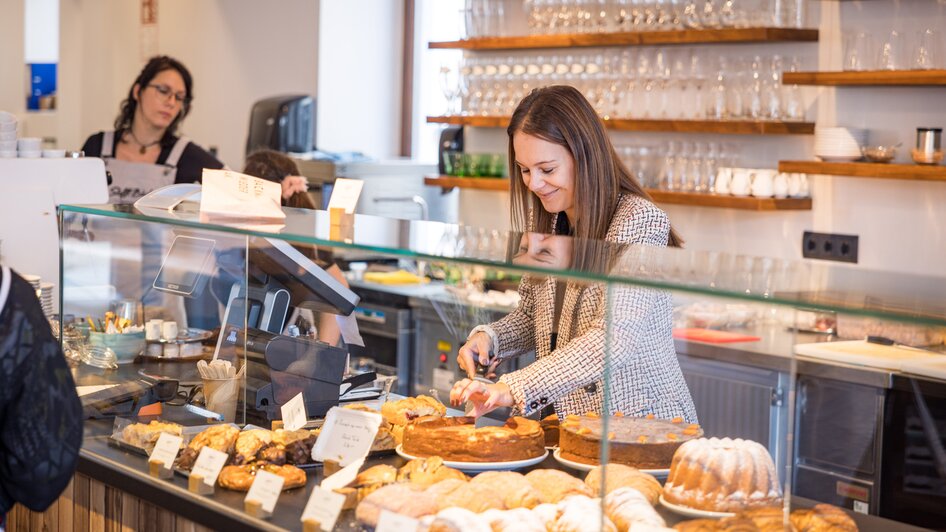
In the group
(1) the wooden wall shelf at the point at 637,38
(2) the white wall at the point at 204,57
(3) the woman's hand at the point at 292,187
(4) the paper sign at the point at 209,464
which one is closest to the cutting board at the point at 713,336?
(1) the wooden wall shelf at the point at 637,38

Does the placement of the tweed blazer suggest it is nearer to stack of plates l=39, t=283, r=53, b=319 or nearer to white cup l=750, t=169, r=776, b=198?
stack of plates l=39, t=283, r=53, b=319

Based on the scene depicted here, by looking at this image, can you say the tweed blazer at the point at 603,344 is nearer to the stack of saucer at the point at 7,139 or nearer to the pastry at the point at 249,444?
the pastry at the point at 249,444

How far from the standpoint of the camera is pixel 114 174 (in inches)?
184

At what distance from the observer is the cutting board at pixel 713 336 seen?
4191 millimetres

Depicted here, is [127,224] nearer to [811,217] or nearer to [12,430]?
[811,217]

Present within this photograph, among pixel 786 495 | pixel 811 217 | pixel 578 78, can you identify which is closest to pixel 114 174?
pixel 578 78

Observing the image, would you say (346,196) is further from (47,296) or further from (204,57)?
(204,57)

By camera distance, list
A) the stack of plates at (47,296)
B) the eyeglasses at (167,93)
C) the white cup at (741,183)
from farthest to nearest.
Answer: the eyeglasses at (167,93), the white cup at (741,183), the stack of plates at (47,296)

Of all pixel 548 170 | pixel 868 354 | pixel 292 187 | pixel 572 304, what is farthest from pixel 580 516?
pixel 292 187

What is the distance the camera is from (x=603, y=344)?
215 centimetres

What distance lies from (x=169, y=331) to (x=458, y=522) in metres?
1.53

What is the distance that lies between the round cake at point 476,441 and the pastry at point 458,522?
26 centimetres

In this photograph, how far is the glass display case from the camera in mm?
1815

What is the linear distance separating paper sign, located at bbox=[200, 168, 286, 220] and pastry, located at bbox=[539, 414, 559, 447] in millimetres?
713
